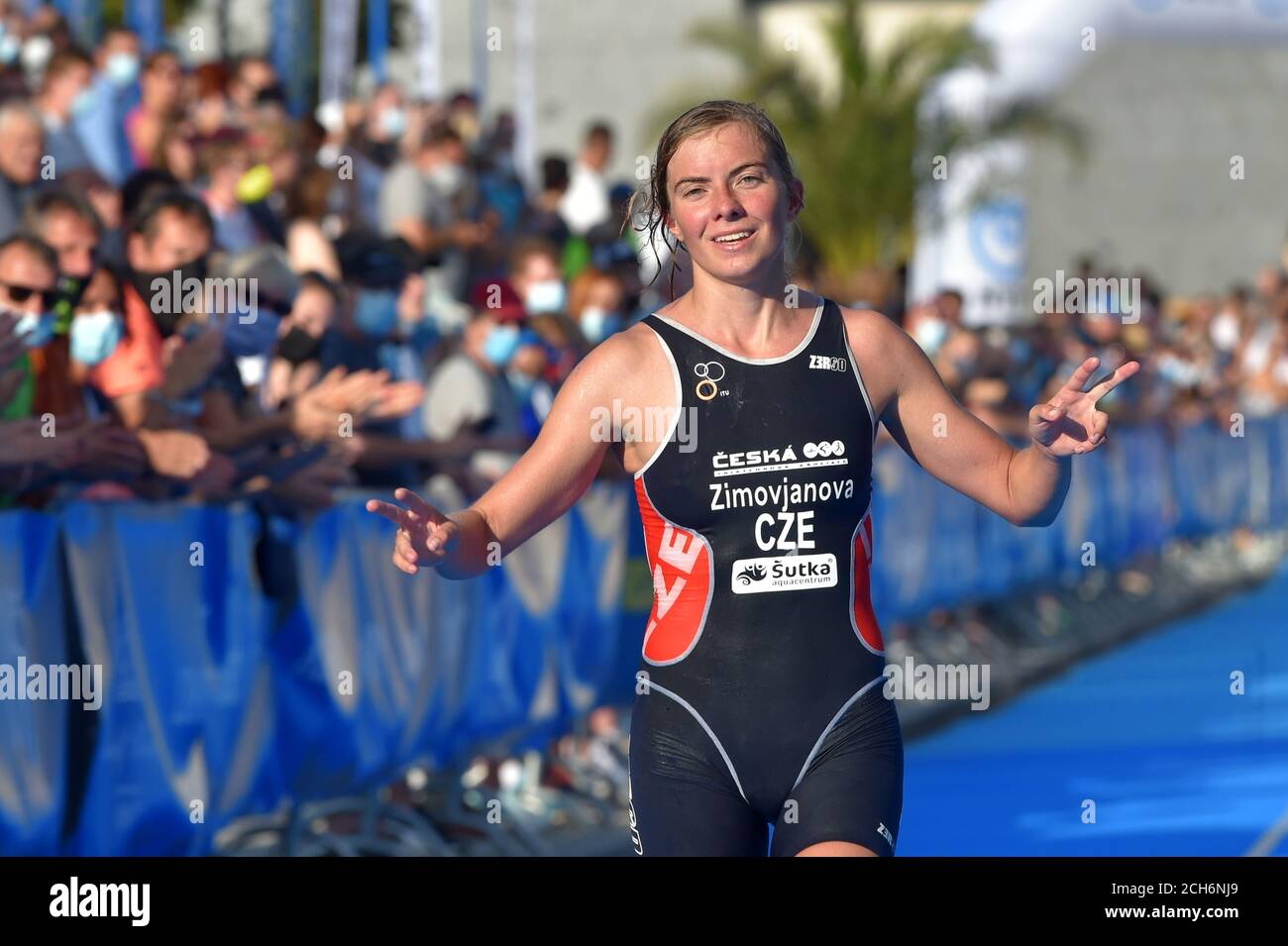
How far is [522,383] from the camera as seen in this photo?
1020 centimetres

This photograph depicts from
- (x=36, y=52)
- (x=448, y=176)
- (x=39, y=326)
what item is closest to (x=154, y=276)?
(x=39, y=326)

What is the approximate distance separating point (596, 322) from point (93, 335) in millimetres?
4060

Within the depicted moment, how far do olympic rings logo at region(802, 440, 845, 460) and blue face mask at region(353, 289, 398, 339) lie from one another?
16.5 feet

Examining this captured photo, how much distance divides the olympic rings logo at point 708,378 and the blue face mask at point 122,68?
8065 mm

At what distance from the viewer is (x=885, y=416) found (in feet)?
14.9

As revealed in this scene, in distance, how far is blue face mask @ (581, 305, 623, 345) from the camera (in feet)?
36.3

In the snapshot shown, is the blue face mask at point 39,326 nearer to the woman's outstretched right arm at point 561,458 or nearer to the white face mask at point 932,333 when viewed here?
the woman's outstretched right arm at point 561,458

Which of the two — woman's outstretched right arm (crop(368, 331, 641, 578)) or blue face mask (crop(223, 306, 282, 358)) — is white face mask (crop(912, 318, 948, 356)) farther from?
woman's outstretched right arm (crop(368, 331, 641, 578))

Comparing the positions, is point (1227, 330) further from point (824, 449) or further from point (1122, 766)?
point (824, 449)

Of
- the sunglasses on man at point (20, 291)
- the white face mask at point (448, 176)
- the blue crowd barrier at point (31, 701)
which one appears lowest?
the blue crowd barrier at point (31, 701)

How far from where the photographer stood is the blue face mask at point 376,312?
916 cm

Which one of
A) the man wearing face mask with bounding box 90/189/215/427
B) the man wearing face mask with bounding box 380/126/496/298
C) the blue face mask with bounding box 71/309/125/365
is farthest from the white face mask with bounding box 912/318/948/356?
the blue face mask with bounding box 71/309/125/365

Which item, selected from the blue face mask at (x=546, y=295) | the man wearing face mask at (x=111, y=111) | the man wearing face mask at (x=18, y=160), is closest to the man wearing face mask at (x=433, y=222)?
the blue face mask at (x=546, y=295)

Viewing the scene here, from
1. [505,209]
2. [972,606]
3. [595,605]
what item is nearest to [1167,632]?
[972,606]
